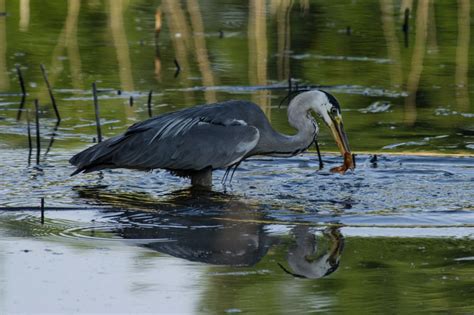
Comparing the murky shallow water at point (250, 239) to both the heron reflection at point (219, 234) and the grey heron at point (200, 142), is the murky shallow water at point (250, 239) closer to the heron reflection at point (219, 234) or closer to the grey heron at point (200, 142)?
the heron reflection at point (219, 234)

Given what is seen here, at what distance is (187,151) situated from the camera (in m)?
9.04

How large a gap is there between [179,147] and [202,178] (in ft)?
1.00

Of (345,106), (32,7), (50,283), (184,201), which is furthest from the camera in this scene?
(32,7)

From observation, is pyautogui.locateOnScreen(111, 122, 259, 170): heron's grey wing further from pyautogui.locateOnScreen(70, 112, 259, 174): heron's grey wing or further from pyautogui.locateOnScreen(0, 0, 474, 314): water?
pyautogui.locateOnScreen(0, 0, 474, 314): water

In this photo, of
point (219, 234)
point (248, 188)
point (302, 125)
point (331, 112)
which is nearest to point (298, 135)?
point (302, 125)

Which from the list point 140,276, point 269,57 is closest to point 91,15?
point 269,57

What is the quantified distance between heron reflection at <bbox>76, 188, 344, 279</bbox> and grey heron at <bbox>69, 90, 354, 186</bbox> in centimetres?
39

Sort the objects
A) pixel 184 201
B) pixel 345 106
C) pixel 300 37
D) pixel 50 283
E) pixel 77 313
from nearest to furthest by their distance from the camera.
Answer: pixel 77 313 → pixel 50 283 → pixel 184 201 → pixel 345 106 → pixel 300 37

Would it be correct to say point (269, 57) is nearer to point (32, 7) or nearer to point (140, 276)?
point (32, 7)

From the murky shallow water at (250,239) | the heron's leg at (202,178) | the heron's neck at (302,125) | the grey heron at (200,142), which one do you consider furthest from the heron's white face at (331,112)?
the heron's leg at (202,178)

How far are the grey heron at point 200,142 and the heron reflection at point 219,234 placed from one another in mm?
389

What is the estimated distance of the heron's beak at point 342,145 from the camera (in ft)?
29.1

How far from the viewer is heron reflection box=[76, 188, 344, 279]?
6.75m

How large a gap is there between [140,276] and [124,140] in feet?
9.61
